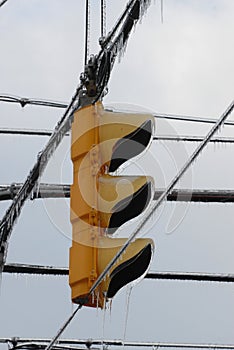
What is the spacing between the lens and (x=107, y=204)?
5.57 meters

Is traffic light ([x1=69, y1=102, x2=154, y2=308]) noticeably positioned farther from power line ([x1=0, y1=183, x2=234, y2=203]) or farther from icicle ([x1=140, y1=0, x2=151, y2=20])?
power line ([x1=0, y1=183, x2=234, y2=203])

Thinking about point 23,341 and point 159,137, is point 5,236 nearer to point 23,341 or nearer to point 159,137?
point 159,137

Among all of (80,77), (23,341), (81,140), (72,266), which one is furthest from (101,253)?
(23,341)

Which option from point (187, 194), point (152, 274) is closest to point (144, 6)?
point (187, 194)

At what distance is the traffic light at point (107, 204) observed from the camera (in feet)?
18.1

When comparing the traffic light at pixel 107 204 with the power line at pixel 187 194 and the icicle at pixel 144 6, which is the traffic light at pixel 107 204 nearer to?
the icicle at pixel 144 6

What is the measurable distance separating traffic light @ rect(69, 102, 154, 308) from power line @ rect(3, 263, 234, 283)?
14.5ft

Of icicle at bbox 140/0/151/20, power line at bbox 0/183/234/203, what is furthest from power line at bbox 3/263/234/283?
icicle at bbox 140/0/151/20

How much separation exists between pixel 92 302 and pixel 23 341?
5895 mm

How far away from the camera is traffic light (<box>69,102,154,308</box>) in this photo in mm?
5508

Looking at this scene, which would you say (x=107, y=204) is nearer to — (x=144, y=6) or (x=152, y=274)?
(x=144, y=6)

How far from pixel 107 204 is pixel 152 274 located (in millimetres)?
4912

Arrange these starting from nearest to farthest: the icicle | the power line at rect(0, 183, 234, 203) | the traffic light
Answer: the traffic light → the icicle → the power line at rect(0, 183, 234, 203)

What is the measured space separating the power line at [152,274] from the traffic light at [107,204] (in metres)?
4.41
